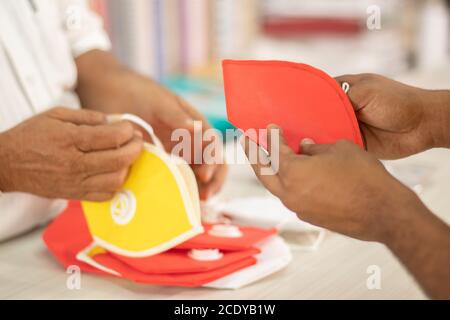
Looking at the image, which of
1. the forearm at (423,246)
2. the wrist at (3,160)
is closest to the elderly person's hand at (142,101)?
the wrist at (3,160)

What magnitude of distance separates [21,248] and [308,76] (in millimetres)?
470

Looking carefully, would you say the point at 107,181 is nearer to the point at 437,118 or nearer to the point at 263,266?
the point at 263,266

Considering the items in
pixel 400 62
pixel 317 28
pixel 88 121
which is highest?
pixel 88 121

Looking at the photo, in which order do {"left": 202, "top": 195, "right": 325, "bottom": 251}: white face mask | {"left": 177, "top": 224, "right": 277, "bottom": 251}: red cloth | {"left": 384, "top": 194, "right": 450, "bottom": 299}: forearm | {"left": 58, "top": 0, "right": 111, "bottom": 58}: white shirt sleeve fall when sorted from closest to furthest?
{"left": 384, "top": 194, "right": 450, "bottom": 299}: forearm, {"left": 177, "top": 224, "right": 277, "bottom": 251}: red cloth, {"left": 202, "top": 195, "right": 325, "bottom": 251}: white face mask, {"left": 58, "top": 0, "right": 111, "bottom": 58}: white shirt sleeve

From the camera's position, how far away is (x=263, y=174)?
2.14ft

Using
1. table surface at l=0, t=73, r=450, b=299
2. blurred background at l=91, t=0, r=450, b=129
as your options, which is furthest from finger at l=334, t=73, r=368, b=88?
blurred background at l=91, t=0, r=450, b=129

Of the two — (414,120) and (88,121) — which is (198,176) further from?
(414,120)

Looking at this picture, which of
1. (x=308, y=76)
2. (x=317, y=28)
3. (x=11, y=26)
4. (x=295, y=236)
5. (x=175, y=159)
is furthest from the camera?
(x=317, y=28)

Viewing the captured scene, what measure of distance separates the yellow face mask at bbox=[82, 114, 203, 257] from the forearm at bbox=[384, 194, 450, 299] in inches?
10.6

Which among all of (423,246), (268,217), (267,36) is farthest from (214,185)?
(267,36)

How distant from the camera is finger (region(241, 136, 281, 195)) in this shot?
0.64 metres

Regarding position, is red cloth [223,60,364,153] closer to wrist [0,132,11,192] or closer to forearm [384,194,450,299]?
forearm [384,194,450,299]
